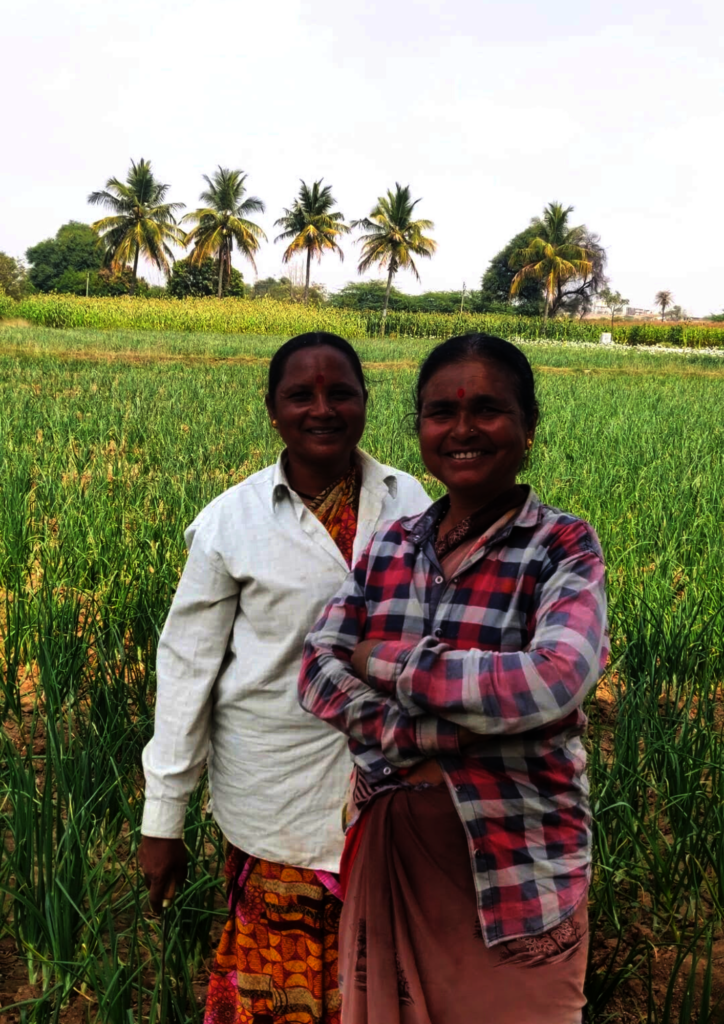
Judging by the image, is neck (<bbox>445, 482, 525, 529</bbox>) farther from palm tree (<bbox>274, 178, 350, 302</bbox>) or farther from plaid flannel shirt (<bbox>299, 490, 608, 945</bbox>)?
palm tree (<bbox>274, 178, 350, 302</bbox>)

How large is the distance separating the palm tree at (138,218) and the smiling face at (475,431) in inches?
1402

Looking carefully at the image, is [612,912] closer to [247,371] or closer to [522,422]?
[522,422]

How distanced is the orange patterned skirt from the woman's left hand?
1.40 feet

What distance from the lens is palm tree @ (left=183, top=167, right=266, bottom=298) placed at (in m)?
34.0

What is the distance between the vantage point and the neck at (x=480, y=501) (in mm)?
969

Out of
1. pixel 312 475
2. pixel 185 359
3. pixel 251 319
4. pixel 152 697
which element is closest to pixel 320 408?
pixel 312 475

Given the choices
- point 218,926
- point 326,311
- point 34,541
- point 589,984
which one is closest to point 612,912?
→ point 589,984

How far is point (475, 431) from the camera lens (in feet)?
3.13

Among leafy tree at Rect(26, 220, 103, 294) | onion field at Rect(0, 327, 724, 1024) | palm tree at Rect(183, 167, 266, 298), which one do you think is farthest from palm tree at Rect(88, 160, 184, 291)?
onion field at Rect(0, 327, 724, 1024)

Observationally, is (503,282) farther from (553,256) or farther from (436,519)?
(436,519)

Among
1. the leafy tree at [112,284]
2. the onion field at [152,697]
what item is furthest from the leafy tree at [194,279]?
the onion field at [152,697]

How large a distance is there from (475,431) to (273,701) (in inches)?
19.0

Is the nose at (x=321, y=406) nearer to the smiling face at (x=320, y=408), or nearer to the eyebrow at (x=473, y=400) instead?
the smiling face at (x=320, y=408)

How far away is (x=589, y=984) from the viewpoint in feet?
4.68
